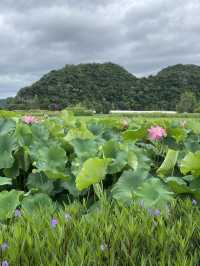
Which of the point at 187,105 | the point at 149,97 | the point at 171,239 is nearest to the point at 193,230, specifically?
the point at 171,239

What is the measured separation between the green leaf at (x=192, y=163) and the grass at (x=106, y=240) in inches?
21.8

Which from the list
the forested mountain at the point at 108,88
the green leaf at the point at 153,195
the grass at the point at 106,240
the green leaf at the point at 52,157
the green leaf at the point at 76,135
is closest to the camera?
the grass at the point at 106,240

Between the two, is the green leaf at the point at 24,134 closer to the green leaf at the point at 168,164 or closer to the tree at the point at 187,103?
the green leaf at the point at 168,164

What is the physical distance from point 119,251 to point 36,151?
1.22 metres

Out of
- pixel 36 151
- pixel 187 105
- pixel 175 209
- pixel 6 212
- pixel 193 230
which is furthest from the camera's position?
pixel 187 105

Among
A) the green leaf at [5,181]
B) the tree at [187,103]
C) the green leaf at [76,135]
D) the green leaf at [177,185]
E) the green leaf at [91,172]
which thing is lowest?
the tree at [187,103]

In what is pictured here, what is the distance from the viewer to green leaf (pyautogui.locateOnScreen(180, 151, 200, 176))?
1.93 meters

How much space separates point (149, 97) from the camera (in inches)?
2336

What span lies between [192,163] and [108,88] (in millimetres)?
59029

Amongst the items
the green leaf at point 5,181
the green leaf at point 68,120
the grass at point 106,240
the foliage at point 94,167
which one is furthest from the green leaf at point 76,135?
the grass at point 106,240

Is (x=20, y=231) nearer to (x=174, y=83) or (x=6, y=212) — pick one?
(x=6, y=212)

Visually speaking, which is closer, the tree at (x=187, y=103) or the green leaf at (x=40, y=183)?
the green leaf at (x=40, y=183)

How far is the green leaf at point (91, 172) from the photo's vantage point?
1.83 m

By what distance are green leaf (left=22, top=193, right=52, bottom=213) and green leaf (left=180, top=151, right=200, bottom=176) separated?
0.64 metres
